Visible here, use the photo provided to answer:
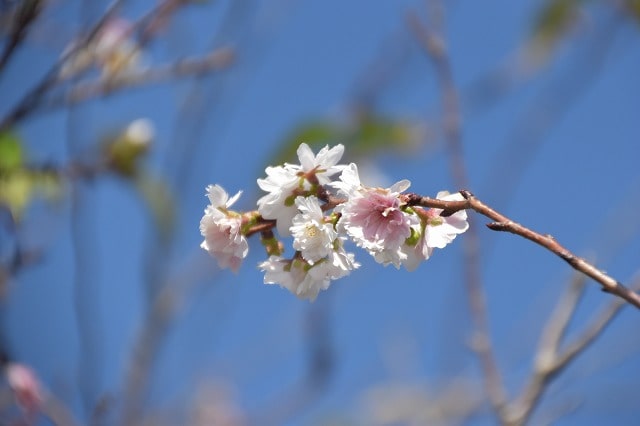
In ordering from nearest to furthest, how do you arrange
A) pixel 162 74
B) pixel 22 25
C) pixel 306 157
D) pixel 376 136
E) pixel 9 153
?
pixel 306 157, pixel 22 25, pixel 9 153, pixel 162 74, pixel 376 136

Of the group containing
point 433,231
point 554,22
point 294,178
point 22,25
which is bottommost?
point 554,22

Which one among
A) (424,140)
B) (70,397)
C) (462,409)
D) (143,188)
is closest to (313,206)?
(143,188)

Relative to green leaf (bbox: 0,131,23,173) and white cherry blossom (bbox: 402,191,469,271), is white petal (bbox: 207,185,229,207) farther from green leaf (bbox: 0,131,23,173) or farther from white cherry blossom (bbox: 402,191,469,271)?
green leaf (bbox: 0,131,23,173)

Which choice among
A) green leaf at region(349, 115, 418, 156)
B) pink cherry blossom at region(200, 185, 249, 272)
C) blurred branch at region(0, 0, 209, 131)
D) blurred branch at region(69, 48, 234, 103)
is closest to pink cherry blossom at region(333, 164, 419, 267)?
pink cherry blossom at region(200, 185, 249, 272)

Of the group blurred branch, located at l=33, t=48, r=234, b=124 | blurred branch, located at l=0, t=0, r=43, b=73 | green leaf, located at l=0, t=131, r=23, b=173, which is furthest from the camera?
blurred branch, located at l=33, t=48, r=234, b=124

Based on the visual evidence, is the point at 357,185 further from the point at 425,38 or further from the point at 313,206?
the point at 425,38

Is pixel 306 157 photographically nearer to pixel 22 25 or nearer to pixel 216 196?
pixel 216 196

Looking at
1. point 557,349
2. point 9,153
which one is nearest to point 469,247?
point 557,349
